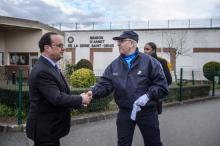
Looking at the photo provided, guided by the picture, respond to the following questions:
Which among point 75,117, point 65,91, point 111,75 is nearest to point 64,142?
point 75,117

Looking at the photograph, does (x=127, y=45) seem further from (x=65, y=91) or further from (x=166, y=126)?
(x=166, y=126)

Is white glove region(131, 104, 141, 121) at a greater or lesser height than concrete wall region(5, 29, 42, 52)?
lesser

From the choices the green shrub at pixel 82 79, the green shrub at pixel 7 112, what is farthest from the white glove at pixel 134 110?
the green shrub at pixel 82 79

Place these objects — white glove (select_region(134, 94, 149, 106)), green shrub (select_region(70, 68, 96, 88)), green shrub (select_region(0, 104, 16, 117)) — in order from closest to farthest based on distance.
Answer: white glove (select_region(134, 94, 149, 106))
green shrub (select_region(0, 104, 16, 117))
green shrub (select_region(70, 68, 96, 88))

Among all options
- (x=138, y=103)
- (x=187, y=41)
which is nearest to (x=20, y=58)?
(x=187, y=41)

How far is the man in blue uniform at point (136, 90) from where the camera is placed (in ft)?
17.4

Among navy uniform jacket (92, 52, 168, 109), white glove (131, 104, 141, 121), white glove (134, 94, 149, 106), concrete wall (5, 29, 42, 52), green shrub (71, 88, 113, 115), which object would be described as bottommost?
green shrub (71, 88, 113, 115)

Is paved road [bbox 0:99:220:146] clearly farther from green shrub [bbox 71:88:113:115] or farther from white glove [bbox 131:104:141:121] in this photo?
white glove [bbox 131:104:141:121]

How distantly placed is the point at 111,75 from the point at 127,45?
45cm

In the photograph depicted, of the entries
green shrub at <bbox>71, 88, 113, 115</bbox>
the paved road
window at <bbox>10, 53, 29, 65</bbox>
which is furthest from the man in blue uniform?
window at <bbox>10, 53, 29, 65</bbox>

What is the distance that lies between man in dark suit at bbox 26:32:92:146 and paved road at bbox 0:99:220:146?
13.4 ft

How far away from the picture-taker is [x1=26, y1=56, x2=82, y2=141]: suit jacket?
449 cm

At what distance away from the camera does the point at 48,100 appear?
4496 mm

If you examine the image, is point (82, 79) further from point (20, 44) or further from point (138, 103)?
point (20, 44)
